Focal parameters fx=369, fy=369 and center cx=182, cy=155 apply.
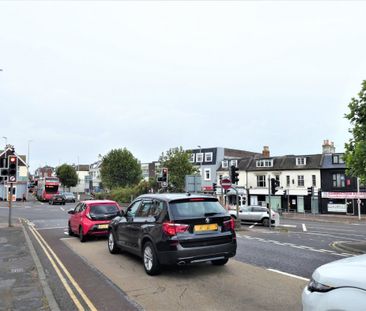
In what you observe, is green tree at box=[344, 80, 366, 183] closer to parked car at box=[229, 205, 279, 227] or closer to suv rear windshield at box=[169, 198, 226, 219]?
suv rear windshield at box=[169, 198, 226, 219]

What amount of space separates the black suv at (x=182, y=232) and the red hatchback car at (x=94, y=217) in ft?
16.8

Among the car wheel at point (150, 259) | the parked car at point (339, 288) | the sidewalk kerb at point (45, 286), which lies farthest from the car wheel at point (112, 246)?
the parked car at point (339, 288)

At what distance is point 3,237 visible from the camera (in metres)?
14.6

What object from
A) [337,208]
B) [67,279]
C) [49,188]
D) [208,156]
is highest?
[208,156]

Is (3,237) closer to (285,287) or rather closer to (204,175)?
(285,287)

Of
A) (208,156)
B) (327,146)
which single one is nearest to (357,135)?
(327,146)

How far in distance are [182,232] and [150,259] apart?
1061 mm

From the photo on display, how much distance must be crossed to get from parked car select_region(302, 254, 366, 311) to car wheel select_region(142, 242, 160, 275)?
173 inches

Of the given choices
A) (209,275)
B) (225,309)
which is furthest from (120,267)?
(225,309)

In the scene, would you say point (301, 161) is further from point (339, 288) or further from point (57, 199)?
point (339, 288)

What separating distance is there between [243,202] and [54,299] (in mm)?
48892

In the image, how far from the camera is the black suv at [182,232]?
7.50m

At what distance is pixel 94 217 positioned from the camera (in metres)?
13.7

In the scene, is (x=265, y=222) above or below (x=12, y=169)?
below
